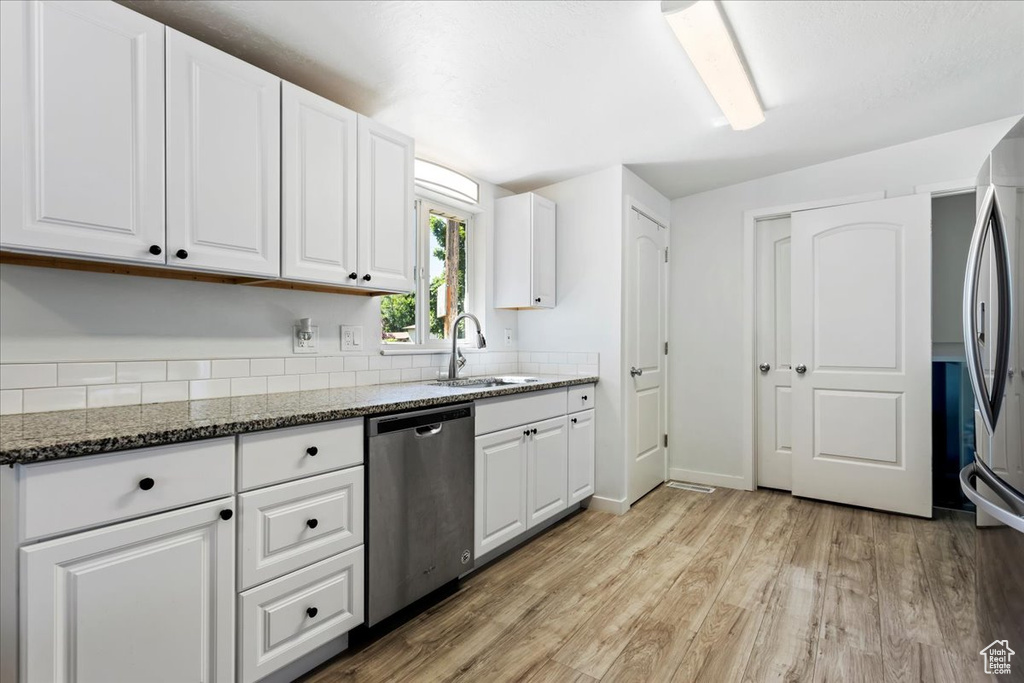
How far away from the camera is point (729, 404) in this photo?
3.63 m

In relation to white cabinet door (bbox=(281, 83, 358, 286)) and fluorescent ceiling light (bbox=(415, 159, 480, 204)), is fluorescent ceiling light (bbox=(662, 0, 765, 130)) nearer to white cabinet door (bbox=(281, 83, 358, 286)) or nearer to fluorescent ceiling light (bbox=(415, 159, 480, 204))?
white cabinet door (bbox=(281, 83, 358, 286))

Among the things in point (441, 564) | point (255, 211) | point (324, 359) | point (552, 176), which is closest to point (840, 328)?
point (552, 176)

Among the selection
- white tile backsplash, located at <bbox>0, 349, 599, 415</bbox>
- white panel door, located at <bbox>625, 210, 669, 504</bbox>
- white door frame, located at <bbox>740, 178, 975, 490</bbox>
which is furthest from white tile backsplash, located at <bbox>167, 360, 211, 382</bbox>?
white door frame, located at <bbox>740, 178, 975, 490</bbox>

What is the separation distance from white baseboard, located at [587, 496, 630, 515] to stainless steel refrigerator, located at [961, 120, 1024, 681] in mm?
1761

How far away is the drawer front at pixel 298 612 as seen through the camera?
1.39m

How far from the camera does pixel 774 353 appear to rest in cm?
358

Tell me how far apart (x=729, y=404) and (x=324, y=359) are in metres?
2.93

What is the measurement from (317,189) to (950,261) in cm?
427

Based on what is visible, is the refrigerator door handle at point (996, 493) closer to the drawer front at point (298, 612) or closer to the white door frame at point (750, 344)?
the drawer front at point (298, 612)

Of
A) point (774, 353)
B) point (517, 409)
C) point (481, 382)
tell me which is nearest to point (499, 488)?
Result: point (517, 409)

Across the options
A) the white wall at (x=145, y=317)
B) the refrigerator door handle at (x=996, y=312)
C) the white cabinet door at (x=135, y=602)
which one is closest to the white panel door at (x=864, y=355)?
the refrigerator door handle at (x=996, y=312)

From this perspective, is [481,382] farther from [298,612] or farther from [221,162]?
[221,162]

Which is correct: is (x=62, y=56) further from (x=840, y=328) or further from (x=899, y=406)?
(x=899, y=406)

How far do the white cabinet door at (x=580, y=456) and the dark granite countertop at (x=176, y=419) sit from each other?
1.02m
